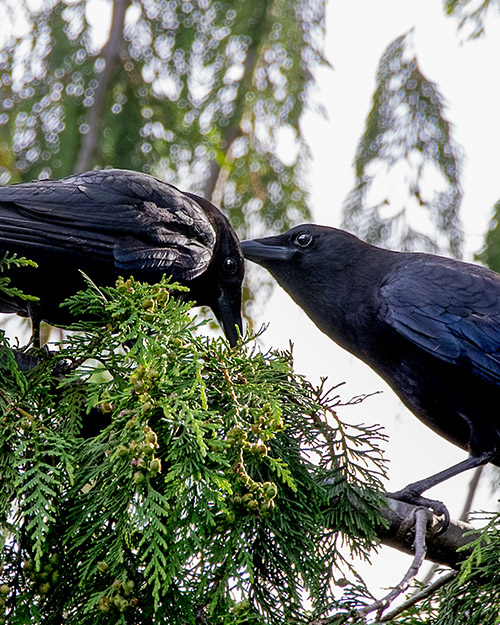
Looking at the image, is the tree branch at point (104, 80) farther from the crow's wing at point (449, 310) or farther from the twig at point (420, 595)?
the twig at point (420, 595)

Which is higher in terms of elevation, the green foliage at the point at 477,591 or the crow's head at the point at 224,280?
the crow's head at the point at 224,280

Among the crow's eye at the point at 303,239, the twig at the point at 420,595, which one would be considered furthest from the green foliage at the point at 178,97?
the twig at the point at 420,595

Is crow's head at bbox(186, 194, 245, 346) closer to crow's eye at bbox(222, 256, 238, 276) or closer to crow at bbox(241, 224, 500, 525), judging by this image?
crow's eye at bbox(222, 256, 238, 276)

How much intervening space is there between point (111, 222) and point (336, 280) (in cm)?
94

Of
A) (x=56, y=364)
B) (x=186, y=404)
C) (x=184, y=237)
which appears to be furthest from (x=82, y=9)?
(x=186, y=404)

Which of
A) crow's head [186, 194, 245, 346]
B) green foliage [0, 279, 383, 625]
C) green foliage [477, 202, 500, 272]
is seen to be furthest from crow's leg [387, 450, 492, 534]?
green foliage [477, 202, 500, 272]

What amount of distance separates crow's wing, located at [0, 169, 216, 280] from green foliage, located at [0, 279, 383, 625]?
0.77 m

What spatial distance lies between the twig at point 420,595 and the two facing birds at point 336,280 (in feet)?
1.69

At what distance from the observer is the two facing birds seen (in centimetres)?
301

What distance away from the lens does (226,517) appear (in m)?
1.93

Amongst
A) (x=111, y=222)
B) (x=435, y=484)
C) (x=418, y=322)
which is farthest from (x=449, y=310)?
(x=111, y=222)

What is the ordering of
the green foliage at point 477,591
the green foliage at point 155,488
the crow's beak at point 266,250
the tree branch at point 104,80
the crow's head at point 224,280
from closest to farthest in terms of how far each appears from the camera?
the green foliage at point 155,488 < the green foliage at point 477,591 < the crow's beak at point 266,250 < the crow's head at point 224,280 < the tree branch at point 104,80

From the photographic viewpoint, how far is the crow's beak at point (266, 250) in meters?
3.60

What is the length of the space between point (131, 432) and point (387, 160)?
400 cm
